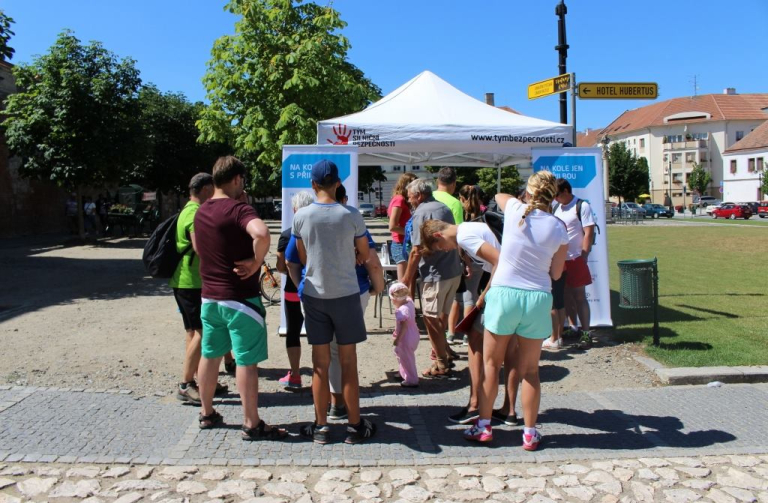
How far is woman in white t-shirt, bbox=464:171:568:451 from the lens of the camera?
4.18 m

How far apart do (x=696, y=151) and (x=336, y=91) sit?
280 feet

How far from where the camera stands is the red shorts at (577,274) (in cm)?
721

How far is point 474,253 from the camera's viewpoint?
4.38m

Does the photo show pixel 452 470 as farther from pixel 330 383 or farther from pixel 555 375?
pixel 555 375

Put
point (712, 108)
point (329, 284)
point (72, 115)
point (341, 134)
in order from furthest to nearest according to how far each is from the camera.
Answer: point (712, 108) → point (72, 115) → point (341, 134) → point (329, 284)

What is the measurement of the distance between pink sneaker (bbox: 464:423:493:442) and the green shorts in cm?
155

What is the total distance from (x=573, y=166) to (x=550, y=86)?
5.25ft

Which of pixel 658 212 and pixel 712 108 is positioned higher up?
pixel 712 108

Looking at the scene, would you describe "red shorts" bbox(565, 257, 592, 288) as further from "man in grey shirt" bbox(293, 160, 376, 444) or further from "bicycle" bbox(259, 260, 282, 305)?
"bicycle" bbox(259, 260, 282, 305)

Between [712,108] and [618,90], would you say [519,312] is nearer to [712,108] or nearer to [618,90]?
[618,90]

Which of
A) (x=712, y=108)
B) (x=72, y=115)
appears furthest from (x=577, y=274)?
(x=712, y=108)

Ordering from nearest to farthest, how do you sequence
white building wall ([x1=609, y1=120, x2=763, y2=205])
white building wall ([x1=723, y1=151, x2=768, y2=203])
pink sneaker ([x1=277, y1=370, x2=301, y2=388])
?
pink sneaker ([x1=277, y1=370, x2=301, y2=388]), white building wall ([x1=723, y1=151, x2=768, y2=203]), white building wall ([x1=609, y1=120, x2=763, y2=205])

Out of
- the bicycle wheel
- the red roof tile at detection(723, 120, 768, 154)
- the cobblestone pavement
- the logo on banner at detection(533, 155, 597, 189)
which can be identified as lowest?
the cobblestone pavement

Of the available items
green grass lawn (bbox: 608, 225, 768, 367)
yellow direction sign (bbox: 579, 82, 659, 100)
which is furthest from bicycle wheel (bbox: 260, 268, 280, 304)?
yellow direction sign (bbox: 579, 82, 659, 100)
